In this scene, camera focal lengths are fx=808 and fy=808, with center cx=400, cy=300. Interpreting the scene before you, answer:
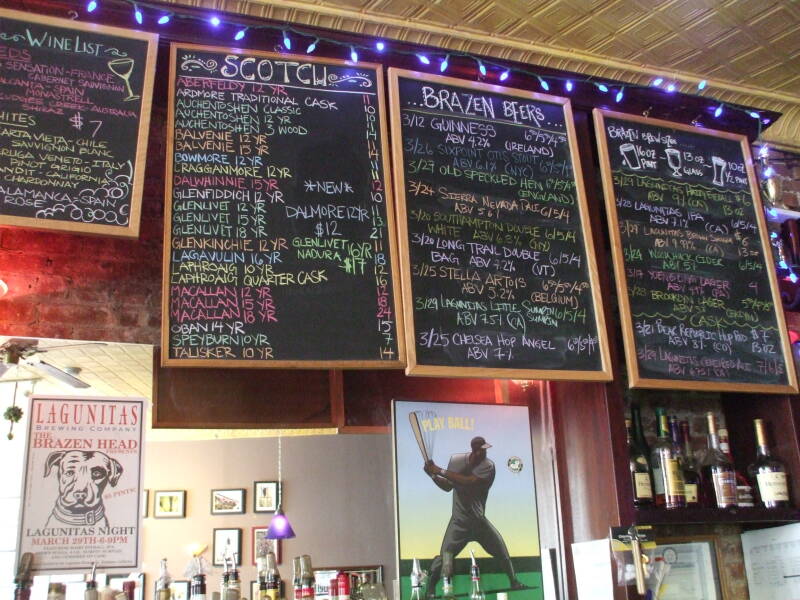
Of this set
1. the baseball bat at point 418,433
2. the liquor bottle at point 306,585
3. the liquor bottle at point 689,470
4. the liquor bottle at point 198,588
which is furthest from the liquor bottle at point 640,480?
the liquor bottle at point 198,588

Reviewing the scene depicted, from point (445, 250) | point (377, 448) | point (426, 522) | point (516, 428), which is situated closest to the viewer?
point (445, 250)

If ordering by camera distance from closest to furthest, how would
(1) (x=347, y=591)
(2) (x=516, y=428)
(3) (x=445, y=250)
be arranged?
(1) (x=347, y=591) < (3) (x=445, y=250) < (2) (x=516, y=428)

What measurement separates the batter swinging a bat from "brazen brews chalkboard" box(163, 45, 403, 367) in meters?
0.95

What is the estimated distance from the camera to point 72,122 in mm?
3287

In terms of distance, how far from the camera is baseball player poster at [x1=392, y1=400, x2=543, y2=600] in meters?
3.81

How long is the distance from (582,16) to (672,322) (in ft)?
5.56

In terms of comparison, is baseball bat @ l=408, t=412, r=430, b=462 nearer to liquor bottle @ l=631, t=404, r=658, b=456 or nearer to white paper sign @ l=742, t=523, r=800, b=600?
liquor bottle @ l=631, t=404, r=658, b=456

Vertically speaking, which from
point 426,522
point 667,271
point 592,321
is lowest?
point 426,522

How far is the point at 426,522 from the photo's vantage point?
3848mm

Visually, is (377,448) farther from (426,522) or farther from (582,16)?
(582,16)

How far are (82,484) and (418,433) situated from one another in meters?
1.58

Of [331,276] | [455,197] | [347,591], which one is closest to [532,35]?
[455,197]

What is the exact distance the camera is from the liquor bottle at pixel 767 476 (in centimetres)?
391

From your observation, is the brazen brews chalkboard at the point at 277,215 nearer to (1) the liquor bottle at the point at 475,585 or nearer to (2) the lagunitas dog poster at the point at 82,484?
(2) the lagunitas dog poster at the point at 82,484
